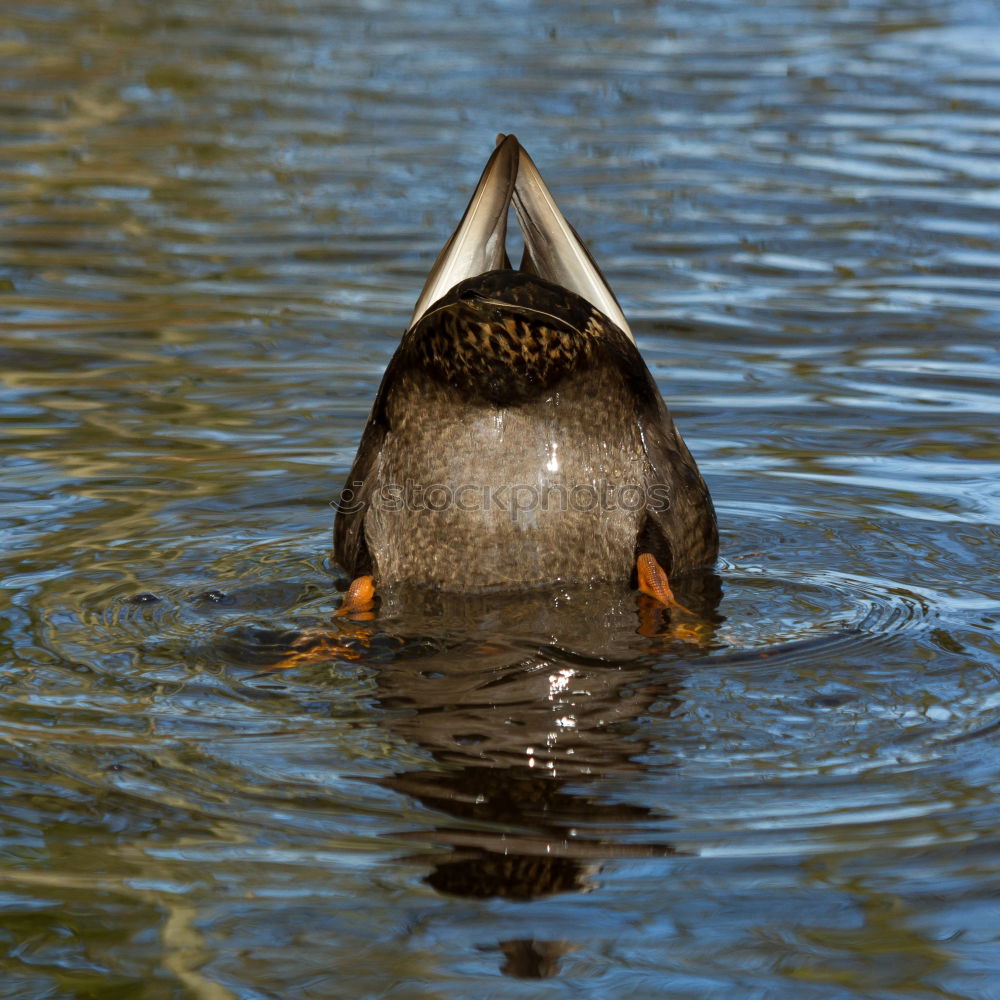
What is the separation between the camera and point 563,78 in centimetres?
1370

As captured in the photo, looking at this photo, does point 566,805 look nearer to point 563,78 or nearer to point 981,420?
point 981,420

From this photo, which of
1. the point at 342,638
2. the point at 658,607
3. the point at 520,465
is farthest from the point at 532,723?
the point at 520,465

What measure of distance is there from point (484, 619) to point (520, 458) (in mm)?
447

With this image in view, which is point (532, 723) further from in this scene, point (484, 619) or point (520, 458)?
point (520, 458)

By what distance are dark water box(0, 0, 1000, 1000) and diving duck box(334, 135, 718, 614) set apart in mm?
195

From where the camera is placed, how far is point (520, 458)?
15.6 ft

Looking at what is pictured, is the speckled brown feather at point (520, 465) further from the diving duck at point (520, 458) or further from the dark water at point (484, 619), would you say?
the dark water at point (484, 619)

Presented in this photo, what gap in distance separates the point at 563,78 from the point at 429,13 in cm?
337

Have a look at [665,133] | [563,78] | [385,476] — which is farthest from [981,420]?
[563,78]

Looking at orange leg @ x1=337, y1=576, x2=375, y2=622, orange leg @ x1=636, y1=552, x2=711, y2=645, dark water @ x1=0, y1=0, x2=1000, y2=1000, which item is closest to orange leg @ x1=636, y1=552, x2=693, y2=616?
orange leg @ x1=636, y1=552, x2=711, y2=645

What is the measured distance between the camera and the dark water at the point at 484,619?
9.76 feet

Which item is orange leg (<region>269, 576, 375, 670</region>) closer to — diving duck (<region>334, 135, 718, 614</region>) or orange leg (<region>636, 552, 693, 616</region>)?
diving duck (<region>334, 135, 718, 614</region>)

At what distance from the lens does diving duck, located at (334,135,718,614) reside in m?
4.64

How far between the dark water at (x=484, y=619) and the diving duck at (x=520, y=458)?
0.19m
